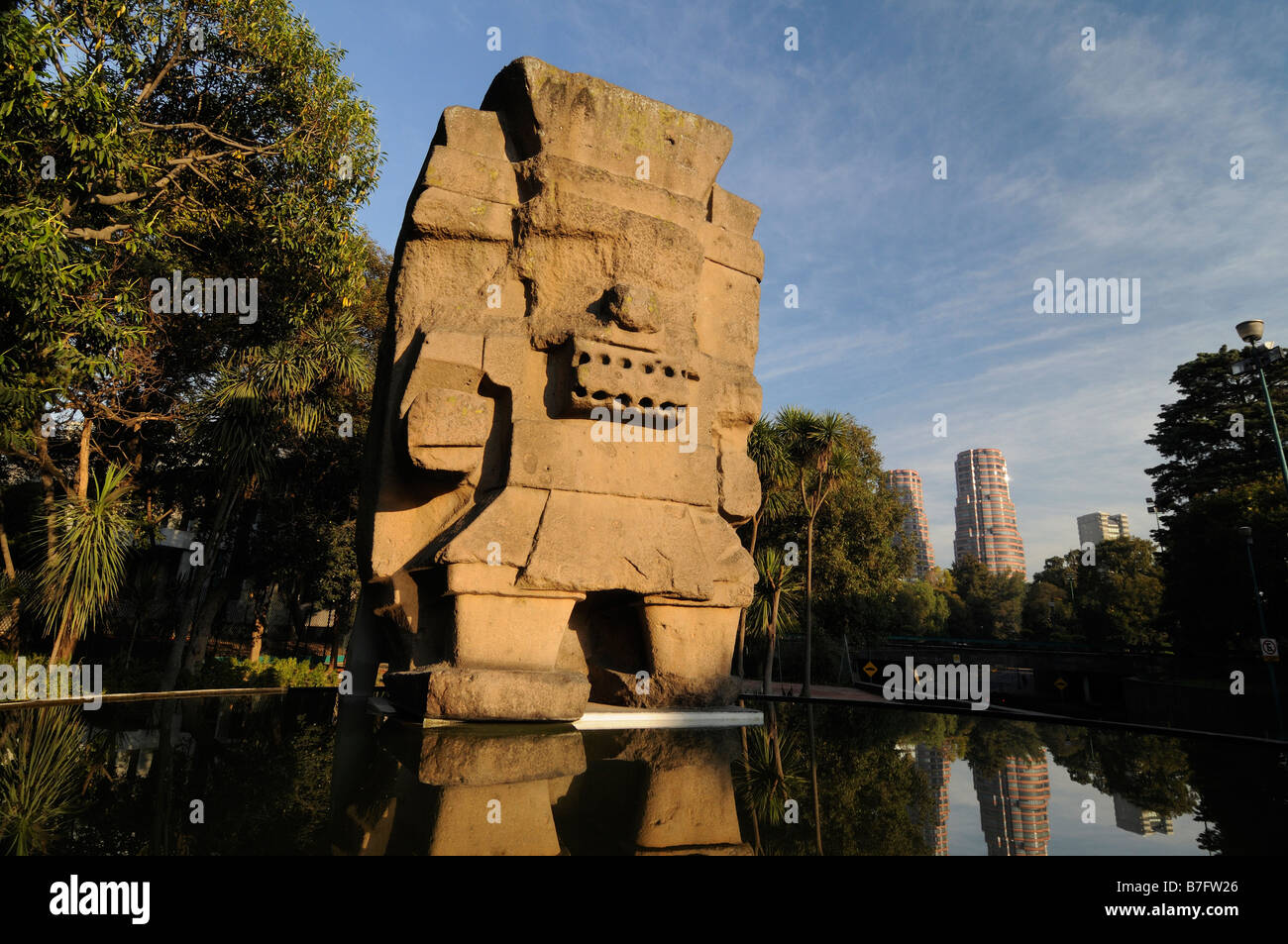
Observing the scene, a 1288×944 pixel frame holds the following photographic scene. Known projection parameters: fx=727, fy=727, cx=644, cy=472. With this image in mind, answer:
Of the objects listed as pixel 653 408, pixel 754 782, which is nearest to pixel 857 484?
pixel 653 408

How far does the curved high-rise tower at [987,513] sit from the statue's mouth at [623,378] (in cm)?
12243

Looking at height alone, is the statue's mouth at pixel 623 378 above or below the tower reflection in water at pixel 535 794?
above

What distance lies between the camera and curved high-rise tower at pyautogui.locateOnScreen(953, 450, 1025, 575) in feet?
405

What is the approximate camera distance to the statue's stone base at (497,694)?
15.1 ft

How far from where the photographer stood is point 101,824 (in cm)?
252

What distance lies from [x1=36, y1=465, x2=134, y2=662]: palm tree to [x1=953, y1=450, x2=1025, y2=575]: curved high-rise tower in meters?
122

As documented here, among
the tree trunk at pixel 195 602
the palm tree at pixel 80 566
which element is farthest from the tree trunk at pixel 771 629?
the palm tree at pixel 80 566

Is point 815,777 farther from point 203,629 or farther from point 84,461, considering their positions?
point 203,629

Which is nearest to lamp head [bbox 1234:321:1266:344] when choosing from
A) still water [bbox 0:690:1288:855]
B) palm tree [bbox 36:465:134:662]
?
still water [bbox 0:690:1288:855]

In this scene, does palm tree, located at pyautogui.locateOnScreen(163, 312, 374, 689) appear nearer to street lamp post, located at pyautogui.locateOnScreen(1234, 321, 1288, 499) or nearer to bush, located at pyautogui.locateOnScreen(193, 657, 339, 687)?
bush, located at pyautogui.locateOnScreen(193, 657, 339, 687)

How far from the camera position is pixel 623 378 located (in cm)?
561

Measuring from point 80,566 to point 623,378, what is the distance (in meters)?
8.34

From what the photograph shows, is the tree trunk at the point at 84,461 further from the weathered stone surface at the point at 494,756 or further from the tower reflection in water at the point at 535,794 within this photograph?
the weathered stone surface at the point at 494,756
